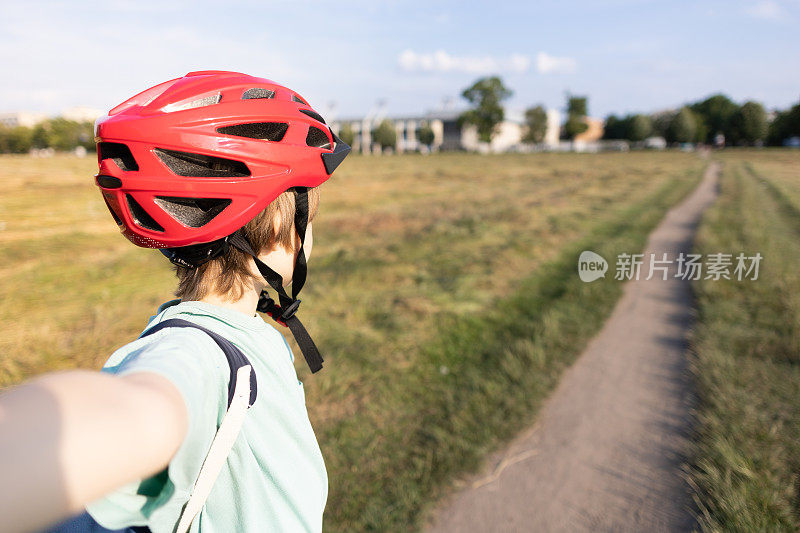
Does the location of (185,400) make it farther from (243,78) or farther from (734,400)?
(734,400)

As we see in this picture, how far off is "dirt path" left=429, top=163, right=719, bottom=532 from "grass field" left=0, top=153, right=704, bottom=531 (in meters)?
0.18

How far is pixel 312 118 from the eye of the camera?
162 cm

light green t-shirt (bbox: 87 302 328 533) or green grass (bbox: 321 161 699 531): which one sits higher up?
light green t-shirt (bbox: 87 302 328 533)

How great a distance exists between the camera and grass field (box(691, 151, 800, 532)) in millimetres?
2463

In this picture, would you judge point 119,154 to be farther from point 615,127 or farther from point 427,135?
point 615,127

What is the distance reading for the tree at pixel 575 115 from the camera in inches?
3665

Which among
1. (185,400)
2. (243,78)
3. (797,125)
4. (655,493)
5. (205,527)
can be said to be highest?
(797,125)

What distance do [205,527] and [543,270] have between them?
7169 mm

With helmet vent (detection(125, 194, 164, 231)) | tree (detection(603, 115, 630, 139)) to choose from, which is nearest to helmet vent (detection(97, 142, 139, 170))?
helmet vent (detection(125, 194, 164, 231))

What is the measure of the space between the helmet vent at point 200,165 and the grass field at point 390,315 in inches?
86.9

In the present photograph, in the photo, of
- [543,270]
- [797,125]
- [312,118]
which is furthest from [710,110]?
[312,118]

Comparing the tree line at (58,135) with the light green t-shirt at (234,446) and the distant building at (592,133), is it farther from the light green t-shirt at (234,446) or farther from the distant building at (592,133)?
the distant building at (592,133)

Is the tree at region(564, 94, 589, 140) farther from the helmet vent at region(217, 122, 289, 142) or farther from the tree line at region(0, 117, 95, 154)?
the helmet vent at region(217, 122, 289, 142)

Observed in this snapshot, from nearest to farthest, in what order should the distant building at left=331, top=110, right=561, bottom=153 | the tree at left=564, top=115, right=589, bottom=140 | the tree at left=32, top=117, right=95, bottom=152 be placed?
the tree at left=32, top=117, right=95, bottom=152 < the distant building at left=331, top=110, right=561, bottom=153 < the tree at left=564, top=115, right=589, bottom=140
